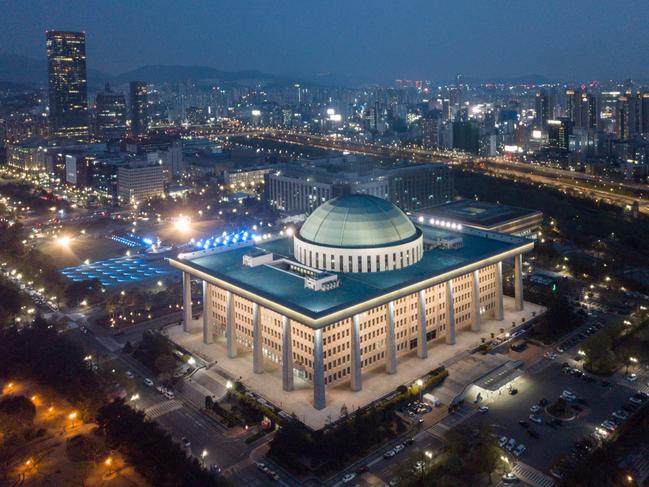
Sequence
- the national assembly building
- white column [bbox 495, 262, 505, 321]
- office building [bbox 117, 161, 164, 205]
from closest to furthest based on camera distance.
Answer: the national assembly building, white column [bbox 495, 262, 505, 321], office building [bbox 117, 161, 164, 205]

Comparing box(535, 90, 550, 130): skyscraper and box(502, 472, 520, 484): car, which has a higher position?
box(535, 90, 550, 130): skyscraper

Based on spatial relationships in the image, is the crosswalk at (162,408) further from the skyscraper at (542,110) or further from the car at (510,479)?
the skyscraper at (542,110)

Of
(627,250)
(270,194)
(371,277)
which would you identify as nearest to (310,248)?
(371,277)

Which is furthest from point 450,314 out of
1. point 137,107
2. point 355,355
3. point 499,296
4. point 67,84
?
point 67,84

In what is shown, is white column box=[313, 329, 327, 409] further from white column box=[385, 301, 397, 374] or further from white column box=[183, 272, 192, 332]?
white column box=[183, 272, 192, 332]

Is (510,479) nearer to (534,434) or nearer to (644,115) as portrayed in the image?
(534,434)

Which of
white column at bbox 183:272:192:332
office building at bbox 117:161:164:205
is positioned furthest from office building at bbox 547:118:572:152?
white column at bbox 183:272:192:332
